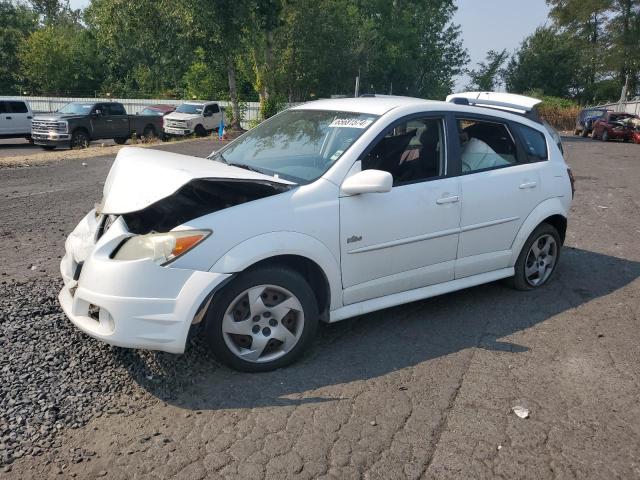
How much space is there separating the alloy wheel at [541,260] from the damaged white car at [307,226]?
32mm

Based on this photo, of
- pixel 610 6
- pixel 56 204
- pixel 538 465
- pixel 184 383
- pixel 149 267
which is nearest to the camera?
pixel 538 465

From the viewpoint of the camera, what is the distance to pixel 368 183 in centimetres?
390

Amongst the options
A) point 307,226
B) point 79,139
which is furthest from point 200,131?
point 307,226

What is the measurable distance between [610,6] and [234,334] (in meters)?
59.3

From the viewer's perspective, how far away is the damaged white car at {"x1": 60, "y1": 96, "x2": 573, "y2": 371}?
3.44m

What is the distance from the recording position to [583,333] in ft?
15.1

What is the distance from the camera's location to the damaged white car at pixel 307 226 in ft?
11.3

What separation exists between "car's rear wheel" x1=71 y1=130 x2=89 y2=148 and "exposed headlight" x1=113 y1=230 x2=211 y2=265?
18262 mm

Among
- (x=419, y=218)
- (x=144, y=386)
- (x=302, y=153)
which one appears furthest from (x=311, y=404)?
(x=302, y=153)

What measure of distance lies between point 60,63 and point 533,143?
151 ft

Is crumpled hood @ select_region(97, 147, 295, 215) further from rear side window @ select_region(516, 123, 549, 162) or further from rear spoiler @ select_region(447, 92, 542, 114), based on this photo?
rear spoiler @ select_region(447, 92, 542, 114)

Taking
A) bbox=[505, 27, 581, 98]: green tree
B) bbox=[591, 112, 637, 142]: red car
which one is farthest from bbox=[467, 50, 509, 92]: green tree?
bbox=[591, 112, 637, 142]: red car

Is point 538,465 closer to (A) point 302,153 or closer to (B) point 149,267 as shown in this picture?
(B) point 149,267

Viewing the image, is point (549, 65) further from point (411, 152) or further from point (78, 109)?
point (411, 152)
